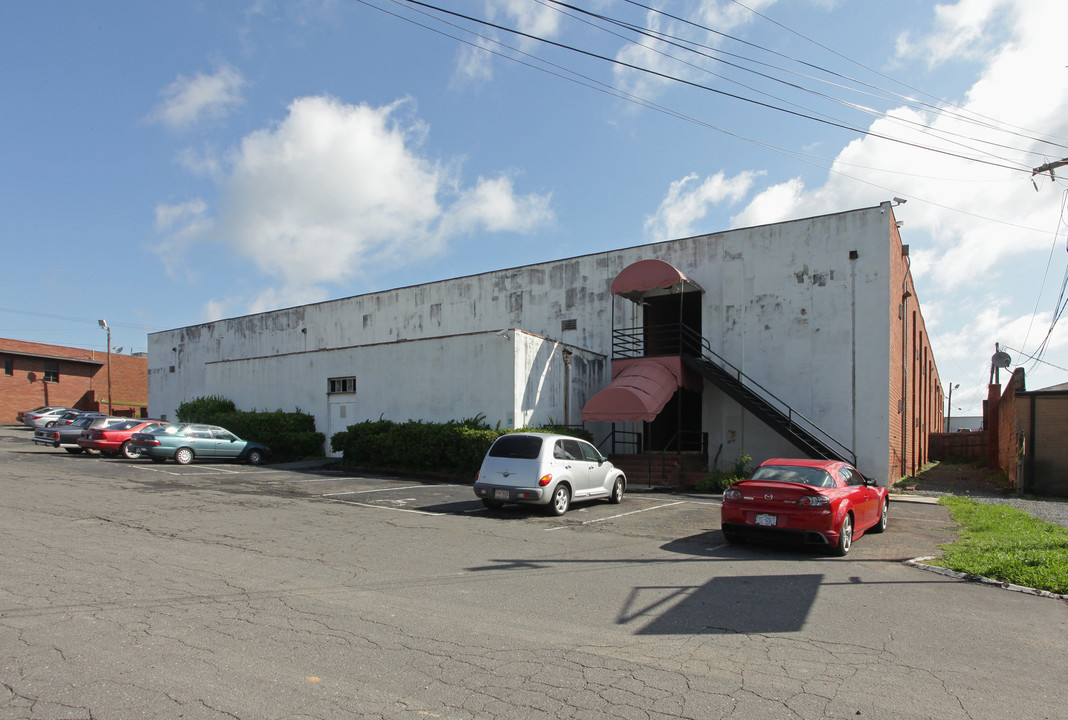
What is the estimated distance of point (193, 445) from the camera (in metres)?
21.9

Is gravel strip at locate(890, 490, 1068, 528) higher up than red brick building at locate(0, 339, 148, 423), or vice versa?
red brick building at locate(0, 339, 148, 423)

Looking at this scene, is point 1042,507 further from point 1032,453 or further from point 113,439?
point 113,439

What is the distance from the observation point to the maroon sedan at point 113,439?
73.8 ft

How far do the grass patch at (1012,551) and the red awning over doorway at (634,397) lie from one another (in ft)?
27.2

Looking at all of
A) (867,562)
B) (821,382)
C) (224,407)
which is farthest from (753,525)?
(224,407)

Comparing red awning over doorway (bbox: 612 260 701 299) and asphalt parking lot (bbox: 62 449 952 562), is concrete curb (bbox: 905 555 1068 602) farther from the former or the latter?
red awning over doorway (bbox: 612 260 701 299)

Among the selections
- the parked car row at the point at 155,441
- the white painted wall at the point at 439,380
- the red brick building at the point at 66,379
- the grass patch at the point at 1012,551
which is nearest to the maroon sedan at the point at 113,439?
the parked car row at the point at 155,441

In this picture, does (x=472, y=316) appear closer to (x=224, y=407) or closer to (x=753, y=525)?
(x=224, y=407)

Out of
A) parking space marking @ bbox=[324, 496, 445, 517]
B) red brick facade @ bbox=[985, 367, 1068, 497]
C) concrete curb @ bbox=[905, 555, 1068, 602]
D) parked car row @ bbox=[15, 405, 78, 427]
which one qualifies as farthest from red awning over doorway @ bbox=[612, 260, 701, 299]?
parked car row @ bbox=[15, 405, 78, 427]

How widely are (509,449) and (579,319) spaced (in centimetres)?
1397

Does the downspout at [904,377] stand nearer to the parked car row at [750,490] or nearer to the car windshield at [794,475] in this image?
the parked car row at [750,490]

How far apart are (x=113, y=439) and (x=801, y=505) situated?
22936 mm

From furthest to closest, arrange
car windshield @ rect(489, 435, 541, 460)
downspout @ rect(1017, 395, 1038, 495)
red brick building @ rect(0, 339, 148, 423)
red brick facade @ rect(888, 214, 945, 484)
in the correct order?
red brick building @ rect(0, 339, 148, 423) → red brick facade @ rect(888, 214, 945, 484) → downspout @ rect(1017, 395, 1038, 495) → car windshield @ rect(489, 435, 541, 460)

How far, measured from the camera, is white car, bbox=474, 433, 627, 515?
12406 mm
